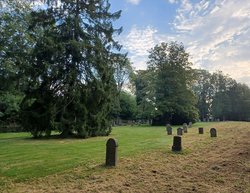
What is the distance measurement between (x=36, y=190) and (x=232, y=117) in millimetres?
92391

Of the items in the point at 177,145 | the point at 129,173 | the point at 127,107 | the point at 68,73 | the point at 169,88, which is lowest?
the point at 129,173

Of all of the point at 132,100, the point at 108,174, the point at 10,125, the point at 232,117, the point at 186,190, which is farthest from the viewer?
the point at 232,117

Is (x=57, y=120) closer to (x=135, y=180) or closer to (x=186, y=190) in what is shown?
(x=135, y=180)

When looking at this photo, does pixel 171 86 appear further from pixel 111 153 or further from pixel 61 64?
pixel 111 153

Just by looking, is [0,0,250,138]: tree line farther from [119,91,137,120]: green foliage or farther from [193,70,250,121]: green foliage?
[193,70,250,121]: green foliage

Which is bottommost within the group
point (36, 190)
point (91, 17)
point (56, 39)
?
point (36, 190)

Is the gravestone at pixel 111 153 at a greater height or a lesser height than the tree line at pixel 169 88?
lesser

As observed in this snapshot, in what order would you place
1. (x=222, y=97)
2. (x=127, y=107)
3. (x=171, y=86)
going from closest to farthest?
(x=171, y=86) < (x=127, y=107) < (x=222, y=97)

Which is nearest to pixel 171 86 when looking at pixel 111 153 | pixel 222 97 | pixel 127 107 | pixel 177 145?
pixel 127 107

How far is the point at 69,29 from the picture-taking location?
22.0 metres

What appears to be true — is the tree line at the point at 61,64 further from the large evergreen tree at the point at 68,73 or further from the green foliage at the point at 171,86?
the green foliage at the point at 171,86

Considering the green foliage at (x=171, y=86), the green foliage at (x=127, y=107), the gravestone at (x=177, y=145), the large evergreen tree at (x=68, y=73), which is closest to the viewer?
the gravestone at (x=177, y=145)

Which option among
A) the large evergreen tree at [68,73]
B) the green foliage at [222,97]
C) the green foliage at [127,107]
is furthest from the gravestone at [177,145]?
the green foliage at [222,97]

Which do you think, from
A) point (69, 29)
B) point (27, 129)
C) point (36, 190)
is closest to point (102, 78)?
point (69, 29)
